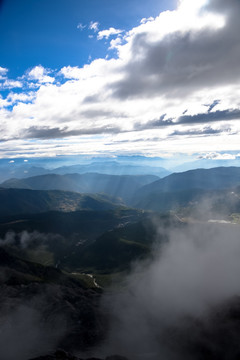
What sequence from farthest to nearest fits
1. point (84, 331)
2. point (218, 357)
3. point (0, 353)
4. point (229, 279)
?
point (229, 279) → point (84, 331) → point (0, 353) → point (218, 357)

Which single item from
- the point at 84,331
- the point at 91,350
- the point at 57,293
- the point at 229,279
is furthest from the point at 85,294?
the point at 229,279

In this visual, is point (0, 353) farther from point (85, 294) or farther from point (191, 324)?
point (191, 324)

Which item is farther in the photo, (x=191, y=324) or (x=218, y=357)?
(x=191, y=324)

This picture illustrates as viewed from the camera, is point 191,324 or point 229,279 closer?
point 191,324

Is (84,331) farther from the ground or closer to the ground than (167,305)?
farther from the ground

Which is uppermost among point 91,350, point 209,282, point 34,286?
point 34,286

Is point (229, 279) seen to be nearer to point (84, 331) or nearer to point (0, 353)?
point (84, 331)

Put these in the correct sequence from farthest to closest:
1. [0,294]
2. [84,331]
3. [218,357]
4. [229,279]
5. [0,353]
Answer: [229,279] → [0,294] → [84,331] → [0,353] → [218,357]

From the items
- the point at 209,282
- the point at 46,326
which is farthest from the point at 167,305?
the point at 46,326

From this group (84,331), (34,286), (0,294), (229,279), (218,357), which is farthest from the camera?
(229,279)
